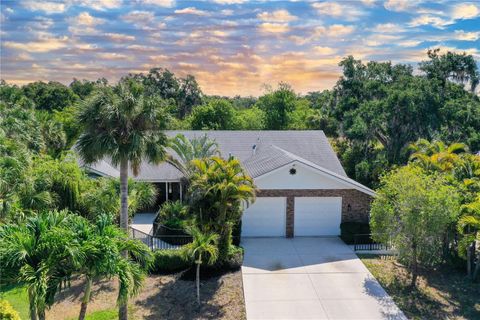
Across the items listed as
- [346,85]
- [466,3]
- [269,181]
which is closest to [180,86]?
[346,85]

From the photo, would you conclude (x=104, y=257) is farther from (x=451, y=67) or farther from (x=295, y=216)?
(x=451, y=67)

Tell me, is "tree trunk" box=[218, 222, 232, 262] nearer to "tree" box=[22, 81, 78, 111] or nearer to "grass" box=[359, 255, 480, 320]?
"grass" box=[359, 255, 480, 320]

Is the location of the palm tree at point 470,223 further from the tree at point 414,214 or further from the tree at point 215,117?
the tree at point 215,117

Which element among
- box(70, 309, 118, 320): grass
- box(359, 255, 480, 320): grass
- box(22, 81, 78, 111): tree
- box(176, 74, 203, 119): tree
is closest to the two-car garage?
box(359, 255, 480, 320): grass

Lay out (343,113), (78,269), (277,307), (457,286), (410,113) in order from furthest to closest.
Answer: (343,113)
(410,113)
(457,286)
(277,307)
(78,269)

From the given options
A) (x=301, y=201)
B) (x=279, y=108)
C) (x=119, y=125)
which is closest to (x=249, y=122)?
(x=279, y=108)

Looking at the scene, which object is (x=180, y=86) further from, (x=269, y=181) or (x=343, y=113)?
(x=269, y=181)
